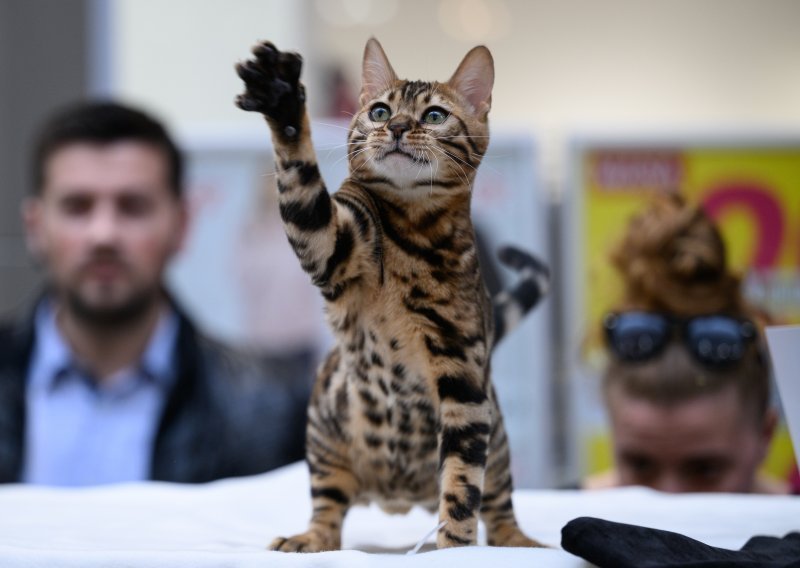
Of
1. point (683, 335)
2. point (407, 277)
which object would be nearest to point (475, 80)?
point (407, 277)

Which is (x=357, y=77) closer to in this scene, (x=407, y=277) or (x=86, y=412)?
(x=86, y=412)

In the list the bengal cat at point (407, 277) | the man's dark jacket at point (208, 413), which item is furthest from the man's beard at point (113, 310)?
the bengal cat at point (407, 277)

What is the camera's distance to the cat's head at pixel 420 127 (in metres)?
0.74

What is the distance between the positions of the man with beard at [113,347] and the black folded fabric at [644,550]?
150cm

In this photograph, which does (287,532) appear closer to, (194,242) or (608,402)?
(608,402)

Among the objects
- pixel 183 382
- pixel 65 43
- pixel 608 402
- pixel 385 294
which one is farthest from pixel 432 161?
pixel 65 43

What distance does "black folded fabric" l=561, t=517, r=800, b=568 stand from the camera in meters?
0.65

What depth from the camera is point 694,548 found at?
68cm

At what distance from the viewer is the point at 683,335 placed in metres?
1.56

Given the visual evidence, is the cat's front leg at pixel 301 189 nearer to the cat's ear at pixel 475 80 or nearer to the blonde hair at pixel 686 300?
the cat's ear at pixel 475 80

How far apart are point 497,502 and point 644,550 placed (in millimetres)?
198

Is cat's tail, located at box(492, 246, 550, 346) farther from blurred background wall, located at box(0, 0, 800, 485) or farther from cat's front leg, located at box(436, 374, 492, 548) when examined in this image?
blurred background wall, located at box(0, 0, 800, 485)

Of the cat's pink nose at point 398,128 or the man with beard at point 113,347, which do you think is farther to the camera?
the man with beard at point 113,347

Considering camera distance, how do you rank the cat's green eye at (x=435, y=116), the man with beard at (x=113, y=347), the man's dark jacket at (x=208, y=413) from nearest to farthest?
the cat's green eye at (x=435, y=116) → the man's dark jacket at (x=208, y=413) → the man with beard at (x=113, y=347)
